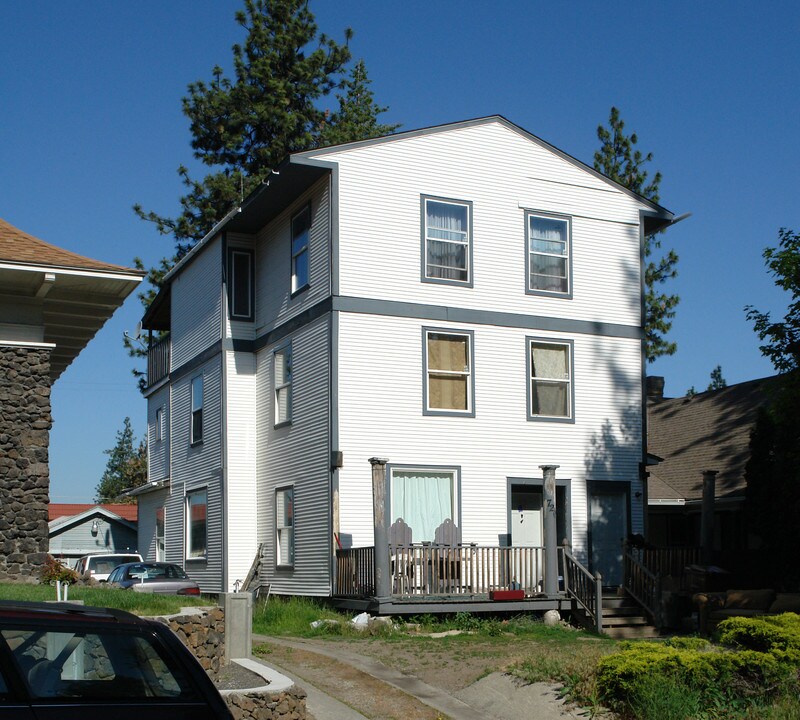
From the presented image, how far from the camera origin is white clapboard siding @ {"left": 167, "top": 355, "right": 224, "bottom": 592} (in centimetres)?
2616

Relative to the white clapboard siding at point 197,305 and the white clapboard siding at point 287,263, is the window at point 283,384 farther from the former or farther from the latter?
the white clapboard siding at point 197,305

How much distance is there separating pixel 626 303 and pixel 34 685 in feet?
70.3

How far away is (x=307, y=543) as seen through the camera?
22.8m

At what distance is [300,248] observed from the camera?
24.2 metres

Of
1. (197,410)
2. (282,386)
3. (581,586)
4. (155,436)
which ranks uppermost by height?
(282,386)

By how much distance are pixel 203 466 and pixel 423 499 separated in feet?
24.2

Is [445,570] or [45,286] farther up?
[45,286]

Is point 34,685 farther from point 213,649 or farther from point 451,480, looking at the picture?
point 451,480

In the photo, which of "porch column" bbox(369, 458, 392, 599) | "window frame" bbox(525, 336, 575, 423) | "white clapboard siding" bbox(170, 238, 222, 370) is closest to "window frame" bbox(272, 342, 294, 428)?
"white clapboard siding" bbox(170, 238, 222, 370)

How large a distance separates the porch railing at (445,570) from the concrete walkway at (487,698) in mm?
4884

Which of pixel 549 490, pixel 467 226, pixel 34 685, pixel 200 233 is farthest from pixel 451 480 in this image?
pixel 200 233

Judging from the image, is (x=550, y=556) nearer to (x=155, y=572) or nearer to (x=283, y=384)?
(x=283, y=384)

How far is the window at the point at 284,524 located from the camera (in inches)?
937

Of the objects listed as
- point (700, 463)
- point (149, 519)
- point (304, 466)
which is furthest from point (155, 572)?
point (700, 463)
